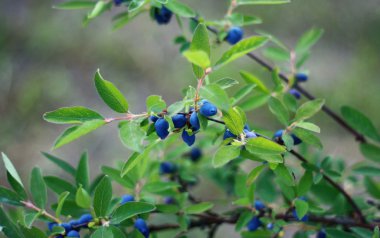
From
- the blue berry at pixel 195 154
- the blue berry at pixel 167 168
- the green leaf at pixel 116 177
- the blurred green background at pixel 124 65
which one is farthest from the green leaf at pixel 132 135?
the blurred green background at pixel 124 65

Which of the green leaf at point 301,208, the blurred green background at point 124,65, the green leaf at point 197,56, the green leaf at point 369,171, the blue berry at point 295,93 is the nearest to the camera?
the green leaf at point 197,56

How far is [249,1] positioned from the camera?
1492 millimetres

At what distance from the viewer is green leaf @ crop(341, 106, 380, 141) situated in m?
1.52

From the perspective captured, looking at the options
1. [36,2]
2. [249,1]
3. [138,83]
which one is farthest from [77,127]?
[36,2]

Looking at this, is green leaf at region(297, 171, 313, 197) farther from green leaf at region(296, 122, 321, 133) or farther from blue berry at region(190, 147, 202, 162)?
blue berry at region(190, 147, 202, 162)

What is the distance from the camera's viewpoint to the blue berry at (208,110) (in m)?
0.95

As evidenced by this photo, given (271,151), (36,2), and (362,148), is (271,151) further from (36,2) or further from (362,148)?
(36,2)

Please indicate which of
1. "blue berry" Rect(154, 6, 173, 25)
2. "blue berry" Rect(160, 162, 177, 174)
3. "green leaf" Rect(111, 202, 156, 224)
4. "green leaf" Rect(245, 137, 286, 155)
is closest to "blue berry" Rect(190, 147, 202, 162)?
"blue berry" Rect(160, 162, 177, 174)

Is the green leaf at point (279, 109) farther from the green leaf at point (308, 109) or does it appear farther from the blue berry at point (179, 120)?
the blue berry at point (179, 120)

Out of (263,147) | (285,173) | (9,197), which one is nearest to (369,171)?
(285,173)

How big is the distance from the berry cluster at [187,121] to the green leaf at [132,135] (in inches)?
1.8

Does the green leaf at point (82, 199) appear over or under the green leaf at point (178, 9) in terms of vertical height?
under

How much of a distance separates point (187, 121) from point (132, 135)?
13cm

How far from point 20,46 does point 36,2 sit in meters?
0.58
